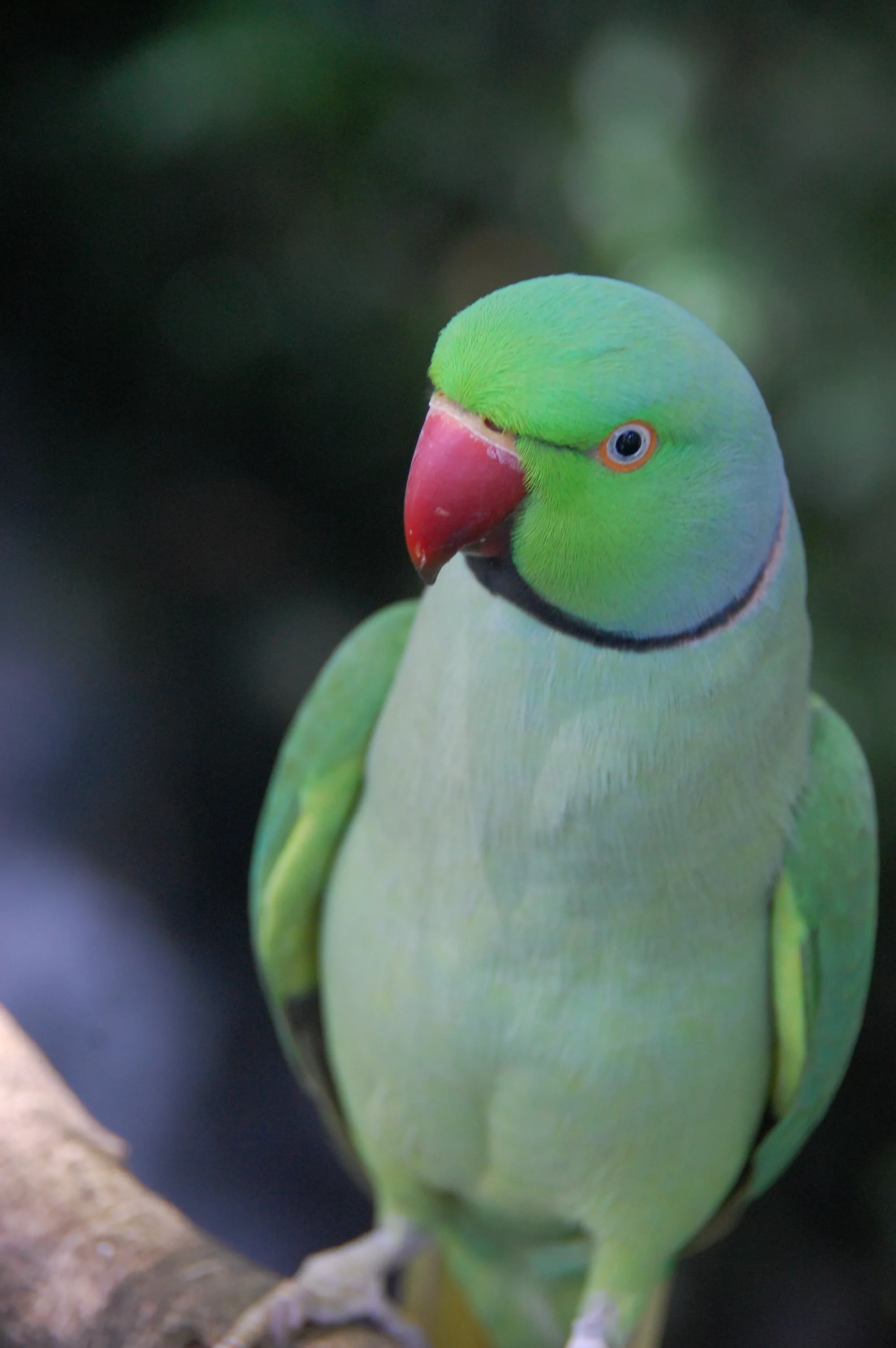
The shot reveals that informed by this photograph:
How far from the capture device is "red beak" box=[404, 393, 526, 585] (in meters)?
0.69

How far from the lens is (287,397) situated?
5.45 ft

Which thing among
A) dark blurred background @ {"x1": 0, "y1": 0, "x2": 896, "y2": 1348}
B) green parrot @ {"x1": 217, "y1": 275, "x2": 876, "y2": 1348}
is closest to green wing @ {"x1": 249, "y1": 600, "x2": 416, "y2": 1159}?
green parrot @ {"x1": 217, "y1": 275, "x2": 876, "y2": 1348}

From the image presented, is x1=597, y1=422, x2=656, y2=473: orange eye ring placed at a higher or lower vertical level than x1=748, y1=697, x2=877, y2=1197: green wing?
higher

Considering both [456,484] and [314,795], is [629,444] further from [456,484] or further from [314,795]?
[314,795]

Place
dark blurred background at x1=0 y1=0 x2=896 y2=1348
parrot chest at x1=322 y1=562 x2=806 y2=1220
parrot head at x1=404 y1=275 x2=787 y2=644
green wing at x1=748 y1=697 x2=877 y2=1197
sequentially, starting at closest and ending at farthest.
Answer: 1. parrot head at x1=404 y1=275 x2=787 y2=644
2. parrot chest at x1=322 y1=562 x2=806 y2=1220
3. green wing at x1=748 y1=697 x2=877 y2=1197
4. dark blurred background at x1=0 y1=0 x2=896 y2=1348

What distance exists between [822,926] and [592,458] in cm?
46

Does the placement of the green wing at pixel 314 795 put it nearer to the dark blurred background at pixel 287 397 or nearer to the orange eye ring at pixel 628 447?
the orange eye ring at pixel 628 447

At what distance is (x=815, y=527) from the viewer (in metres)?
1.62

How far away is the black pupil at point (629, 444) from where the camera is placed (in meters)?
0.70

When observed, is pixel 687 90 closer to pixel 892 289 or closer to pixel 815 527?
pixel 892 289

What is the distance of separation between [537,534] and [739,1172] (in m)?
0.66

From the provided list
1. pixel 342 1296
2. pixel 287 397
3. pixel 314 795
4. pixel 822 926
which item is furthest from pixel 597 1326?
pixel 287 397

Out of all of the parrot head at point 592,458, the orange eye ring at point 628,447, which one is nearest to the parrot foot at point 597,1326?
the parrot head at point 592,458

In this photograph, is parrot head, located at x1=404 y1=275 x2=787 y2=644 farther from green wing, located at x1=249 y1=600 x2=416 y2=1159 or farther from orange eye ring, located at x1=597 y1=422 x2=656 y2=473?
green wing, located at x1=249 y1=600 x2=416 y2=1159
